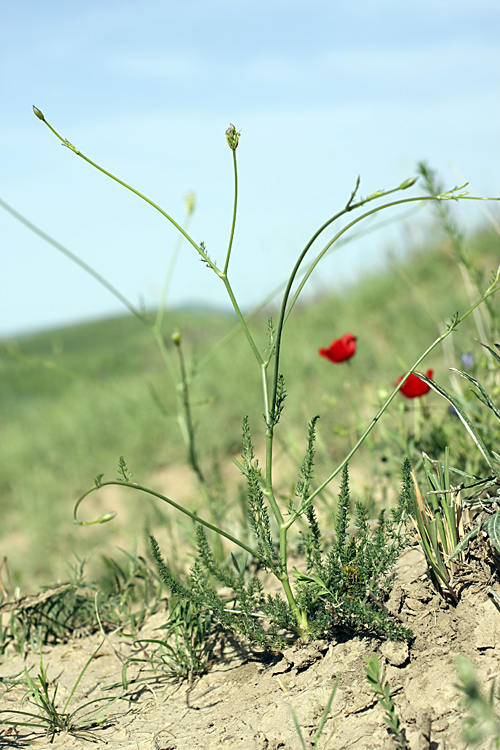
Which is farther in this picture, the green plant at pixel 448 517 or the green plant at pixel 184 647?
the green plant at pixel 184 647

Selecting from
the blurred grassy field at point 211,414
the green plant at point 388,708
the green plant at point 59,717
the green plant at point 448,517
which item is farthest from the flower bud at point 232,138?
the blurred grassy field at point 211,414

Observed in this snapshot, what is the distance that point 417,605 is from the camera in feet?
3.98

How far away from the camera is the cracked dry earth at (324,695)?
40.0 inches

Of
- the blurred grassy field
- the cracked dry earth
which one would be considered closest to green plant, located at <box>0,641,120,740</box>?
the cracked dry earth

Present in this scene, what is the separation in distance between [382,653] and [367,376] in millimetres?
3487

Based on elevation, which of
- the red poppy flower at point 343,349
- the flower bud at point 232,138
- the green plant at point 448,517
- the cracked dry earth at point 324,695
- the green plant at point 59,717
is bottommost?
the cracked dry earth at point 324,695

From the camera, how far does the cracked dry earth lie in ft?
3.33

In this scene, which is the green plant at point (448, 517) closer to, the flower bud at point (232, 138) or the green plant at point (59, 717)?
the flower bud at point (232, 138)

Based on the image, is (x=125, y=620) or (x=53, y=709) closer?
(x=53, y=709)

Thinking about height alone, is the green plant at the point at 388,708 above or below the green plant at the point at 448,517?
below

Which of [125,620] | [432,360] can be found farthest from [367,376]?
[125,620]

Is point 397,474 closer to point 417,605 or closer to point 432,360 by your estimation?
point 417,605

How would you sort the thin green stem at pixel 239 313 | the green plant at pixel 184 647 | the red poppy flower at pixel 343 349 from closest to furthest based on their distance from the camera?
the thin green stem at pixel 239 313 → the green plant at pixel 184 647 → the red poppy flower at pixel 343 349

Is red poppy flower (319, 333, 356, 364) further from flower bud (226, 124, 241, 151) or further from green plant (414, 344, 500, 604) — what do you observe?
flower bud (226, 124, 241, 151)
